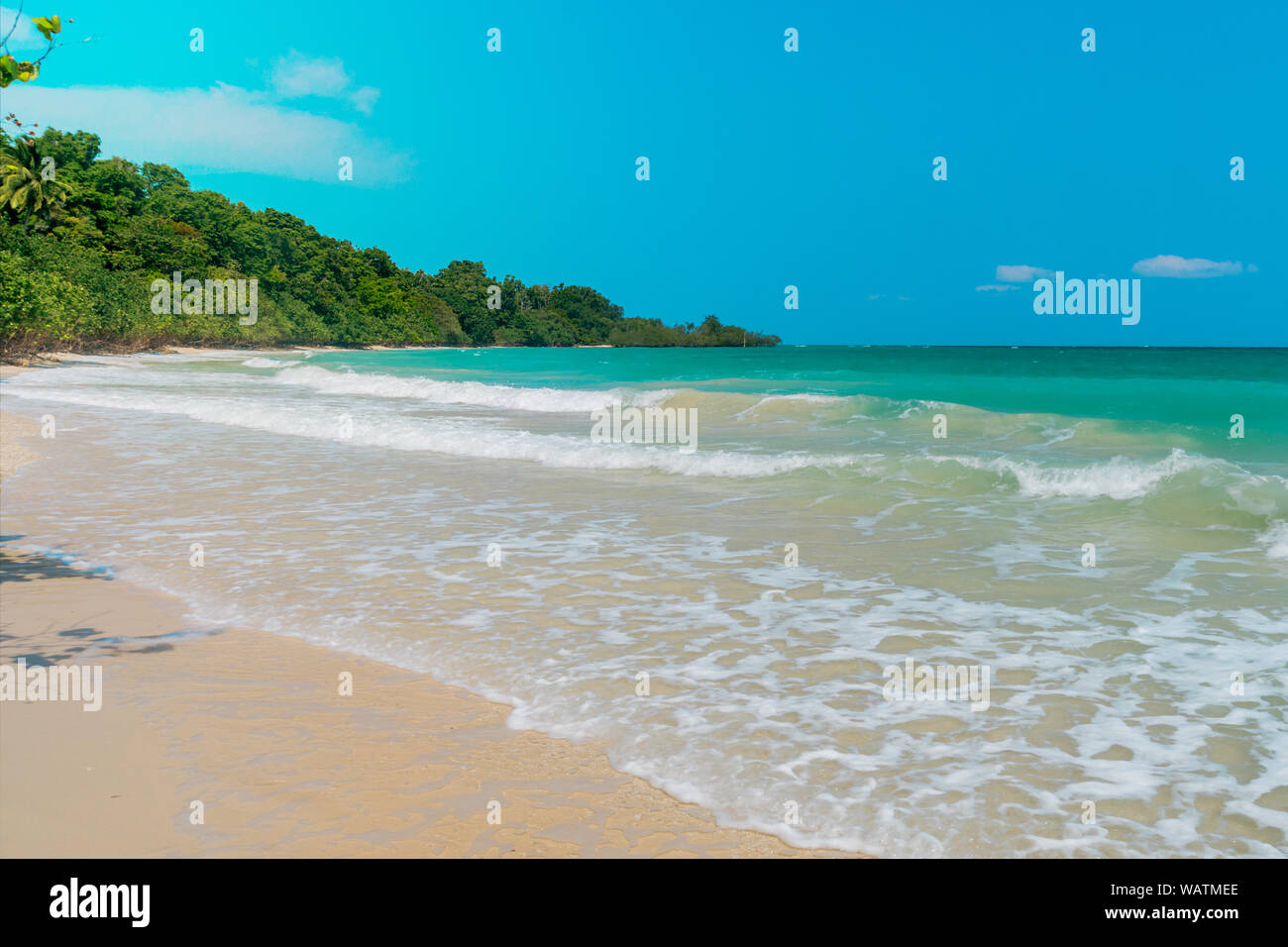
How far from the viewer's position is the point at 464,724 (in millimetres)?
4645

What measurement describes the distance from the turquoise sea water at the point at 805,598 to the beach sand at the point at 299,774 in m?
0.30

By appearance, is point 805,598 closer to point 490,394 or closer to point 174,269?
point 490,394

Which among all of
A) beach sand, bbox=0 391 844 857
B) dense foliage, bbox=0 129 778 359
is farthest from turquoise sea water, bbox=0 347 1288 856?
dense foliage, bbox=0 129 778 359

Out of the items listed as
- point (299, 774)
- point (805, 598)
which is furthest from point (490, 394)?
point (299, 774)

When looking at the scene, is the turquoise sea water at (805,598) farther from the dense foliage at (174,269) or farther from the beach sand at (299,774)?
the dense foliage at (174,269)

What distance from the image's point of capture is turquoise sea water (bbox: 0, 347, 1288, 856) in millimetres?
3990

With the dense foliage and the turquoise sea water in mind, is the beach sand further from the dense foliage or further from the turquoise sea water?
the dense foliage

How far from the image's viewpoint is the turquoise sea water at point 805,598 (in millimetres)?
3990

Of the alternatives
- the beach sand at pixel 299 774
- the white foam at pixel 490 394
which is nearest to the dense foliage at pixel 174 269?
the beach sand at pixel 299 774

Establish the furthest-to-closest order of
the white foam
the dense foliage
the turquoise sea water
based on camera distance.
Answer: the dense foliage < the white foam < the turquoise sea water

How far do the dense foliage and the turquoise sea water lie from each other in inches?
168

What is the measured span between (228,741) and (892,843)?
3.13 metres

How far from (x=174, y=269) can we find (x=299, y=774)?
85.6 meters
